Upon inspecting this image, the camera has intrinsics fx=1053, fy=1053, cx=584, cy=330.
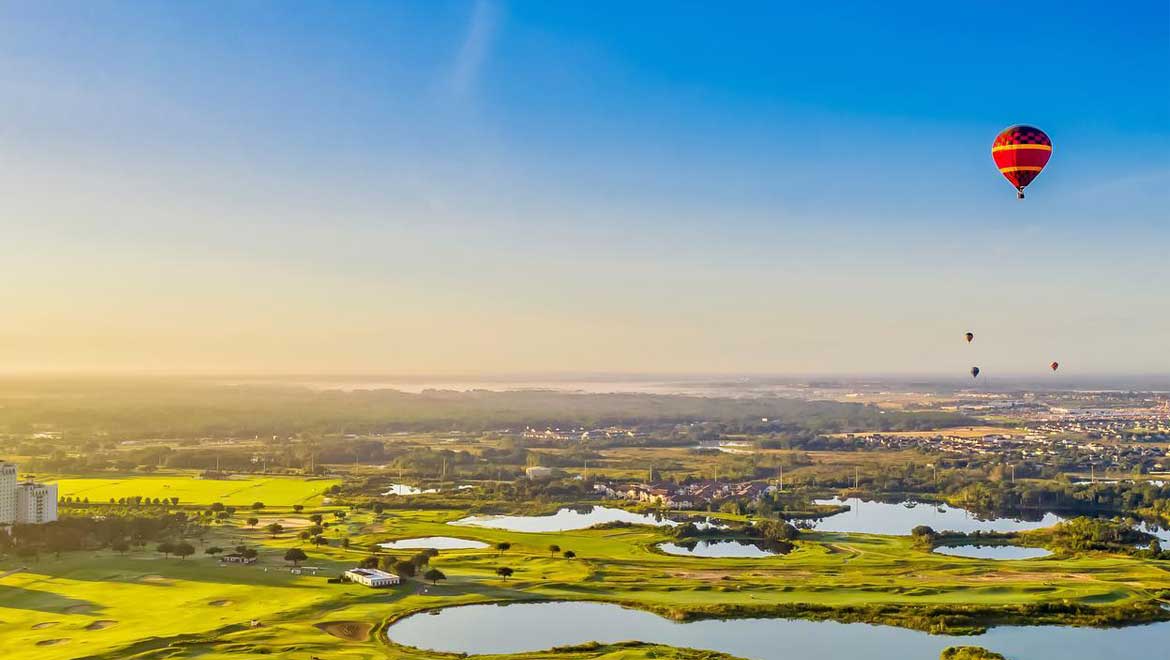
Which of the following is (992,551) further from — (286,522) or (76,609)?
(76,609)

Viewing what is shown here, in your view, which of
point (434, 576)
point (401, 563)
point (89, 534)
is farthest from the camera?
point (89, 534)

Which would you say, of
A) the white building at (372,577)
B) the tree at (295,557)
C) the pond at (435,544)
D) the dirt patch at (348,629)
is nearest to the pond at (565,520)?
the pond at (435,544)

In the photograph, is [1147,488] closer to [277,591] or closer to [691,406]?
[277,591]

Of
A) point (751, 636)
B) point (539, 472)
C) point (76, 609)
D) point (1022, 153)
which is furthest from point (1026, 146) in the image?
point (539, 472)

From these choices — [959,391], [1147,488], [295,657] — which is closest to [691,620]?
[295,657]

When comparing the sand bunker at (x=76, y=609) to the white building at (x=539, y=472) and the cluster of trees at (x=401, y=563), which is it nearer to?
the cluster of trees at (x=401, y=563)

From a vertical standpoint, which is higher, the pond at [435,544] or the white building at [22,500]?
the white building at [22,500]

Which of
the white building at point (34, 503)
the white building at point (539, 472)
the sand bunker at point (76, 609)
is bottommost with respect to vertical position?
the sand bunker at point (76, 609)
